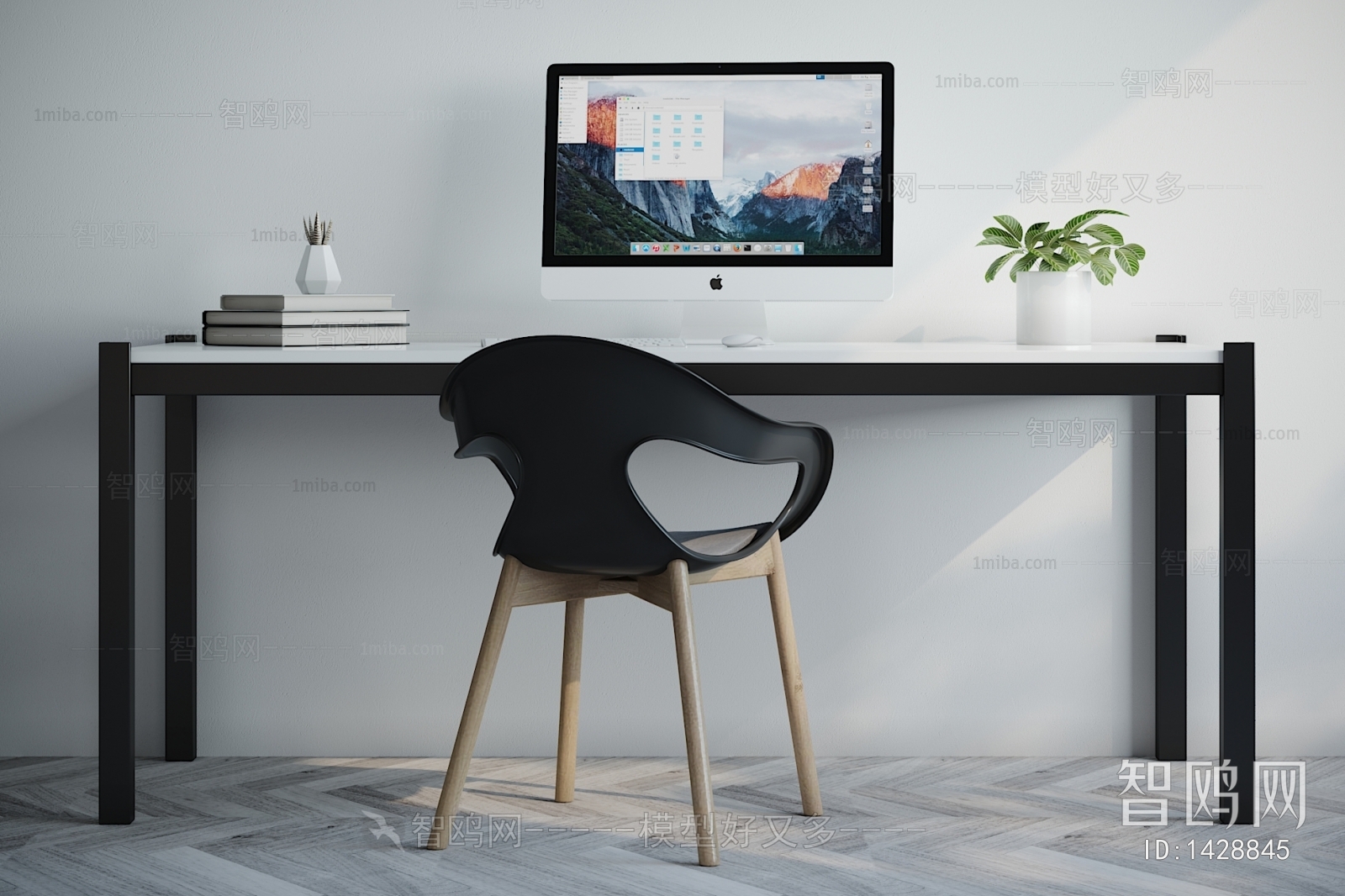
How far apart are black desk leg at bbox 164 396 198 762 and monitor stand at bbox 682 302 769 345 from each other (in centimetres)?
99

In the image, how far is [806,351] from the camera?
77.5 inches

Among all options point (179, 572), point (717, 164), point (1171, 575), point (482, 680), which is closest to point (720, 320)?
point (717, 164)

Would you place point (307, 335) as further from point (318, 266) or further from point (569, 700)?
point (569, 700)

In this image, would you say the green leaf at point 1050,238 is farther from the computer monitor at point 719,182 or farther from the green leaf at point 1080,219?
the computer monitor at point 719,182

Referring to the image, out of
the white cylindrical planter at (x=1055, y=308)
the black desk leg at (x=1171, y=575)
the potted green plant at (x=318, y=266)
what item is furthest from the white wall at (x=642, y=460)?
the white cylindrical planter at (x=1055, y=308)

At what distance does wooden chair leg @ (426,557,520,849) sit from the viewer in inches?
73.9

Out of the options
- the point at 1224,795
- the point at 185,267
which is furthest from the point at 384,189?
the point at 1224,795

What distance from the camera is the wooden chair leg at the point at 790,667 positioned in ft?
6.50

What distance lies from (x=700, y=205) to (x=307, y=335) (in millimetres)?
723

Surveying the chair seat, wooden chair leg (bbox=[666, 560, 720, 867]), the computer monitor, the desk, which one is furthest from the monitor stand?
wooden chair leg (bbox=[666, 560, 720, 867])

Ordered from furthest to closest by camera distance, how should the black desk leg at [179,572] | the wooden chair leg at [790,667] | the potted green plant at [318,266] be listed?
the black desk leg at [179,572] → the potted green plant at [318,266] → the wooden chair leg at [790,667]

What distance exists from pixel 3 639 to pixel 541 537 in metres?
1.31

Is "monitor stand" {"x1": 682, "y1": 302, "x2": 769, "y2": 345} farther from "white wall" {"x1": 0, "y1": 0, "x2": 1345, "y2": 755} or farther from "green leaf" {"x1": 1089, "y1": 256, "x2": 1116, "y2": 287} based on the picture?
"green leaf" {"x1": 1089, "y1": 256, "x2": 1116, "y2": 287}

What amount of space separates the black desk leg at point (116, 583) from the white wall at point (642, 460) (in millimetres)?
417
